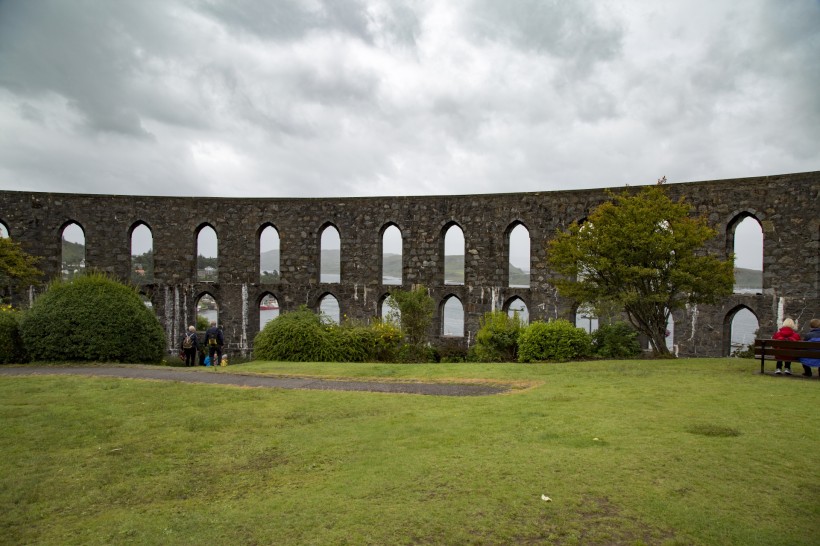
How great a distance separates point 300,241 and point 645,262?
1494cm

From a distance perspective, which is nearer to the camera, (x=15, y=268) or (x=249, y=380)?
(x=249, y=380)

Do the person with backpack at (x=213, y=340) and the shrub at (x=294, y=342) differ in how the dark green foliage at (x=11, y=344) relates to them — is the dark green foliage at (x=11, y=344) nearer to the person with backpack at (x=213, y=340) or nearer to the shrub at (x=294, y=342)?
the person with backpack at (x=213, y=340)

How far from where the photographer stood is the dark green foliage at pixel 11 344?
15617mm

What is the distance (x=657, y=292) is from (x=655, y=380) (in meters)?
4.57

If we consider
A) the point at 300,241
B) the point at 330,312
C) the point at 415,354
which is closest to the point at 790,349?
the point at 415,354

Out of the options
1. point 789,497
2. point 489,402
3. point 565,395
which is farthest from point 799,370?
point 789,497

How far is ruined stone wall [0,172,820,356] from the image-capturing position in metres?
A: 22.8

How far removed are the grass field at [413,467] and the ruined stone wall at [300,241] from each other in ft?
41.6

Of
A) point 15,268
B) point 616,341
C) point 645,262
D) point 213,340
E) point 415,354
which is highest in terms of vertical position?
point 645,262

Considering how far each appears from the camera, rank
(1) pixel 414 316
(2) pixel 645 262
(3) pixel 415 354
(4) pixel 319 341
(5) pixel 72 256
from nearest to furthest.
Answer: (2) pixel 645 262
(4) pixel 319 341
(3) pixel 415 354
(1) pixel 414 316
(5) pixel 72 256

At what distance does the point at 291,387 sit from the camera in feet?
37.4

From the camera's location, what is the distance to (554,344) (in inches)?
649

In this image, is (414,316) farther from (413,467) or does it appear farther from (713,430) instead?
(413,467)

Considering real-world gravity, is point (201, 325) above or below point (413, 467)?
below
